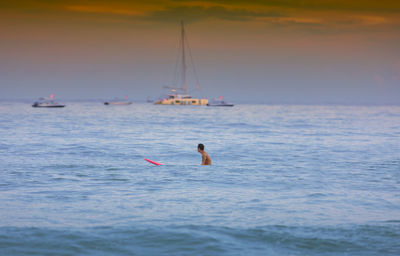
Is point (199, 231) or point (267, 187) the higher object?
point (267, 187)

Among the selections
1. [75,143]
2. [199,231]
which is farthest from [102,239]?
[75,143]

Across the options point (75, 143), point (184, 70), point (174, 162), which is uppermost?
point (184, 70)

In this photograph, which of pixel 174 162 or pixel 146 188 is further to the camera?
pixel 174 162

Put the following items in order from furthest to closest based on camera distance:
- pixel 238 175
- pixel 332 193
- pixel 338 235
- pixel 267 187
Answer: pixel 238 175, pixel 267 187, pixel 332 193, pixel 338 235

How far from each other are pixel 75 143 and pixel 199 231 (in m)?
28.7

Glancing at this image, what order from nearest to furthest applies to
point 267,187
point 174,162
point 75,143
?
point 267,187
point 174,162
point 75,143

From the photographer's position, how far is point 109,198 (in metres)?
15.5

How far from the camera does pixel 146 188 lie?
57.6 feet

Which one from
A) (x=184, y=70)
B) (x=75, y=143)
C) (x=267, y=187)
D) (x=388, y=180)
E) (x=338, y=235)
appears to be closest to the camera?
(x=338, y=235)

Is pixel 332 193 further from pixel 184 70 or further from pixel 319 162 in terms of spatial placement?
pixel 184 70

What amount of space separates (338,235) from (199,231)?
11.4 ft

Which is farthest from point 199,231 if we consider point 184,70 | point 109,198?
point 184,70

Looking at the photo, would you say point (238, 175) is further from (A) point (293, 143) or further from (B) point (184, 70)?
(B) point (184, 70)

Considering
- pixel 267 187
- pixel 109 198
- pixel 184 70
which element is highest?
pixel 184 70
